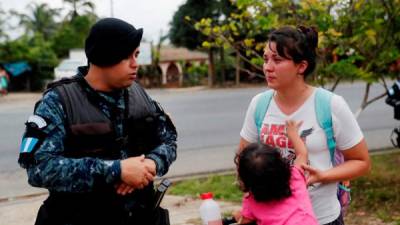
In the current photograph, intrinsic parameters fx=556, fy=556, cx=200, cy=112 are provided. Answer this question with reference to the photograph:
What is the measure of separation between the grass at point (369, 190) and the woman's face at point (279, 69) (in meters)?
3.02

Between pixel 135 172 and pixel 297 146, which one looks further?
pixel 297 146

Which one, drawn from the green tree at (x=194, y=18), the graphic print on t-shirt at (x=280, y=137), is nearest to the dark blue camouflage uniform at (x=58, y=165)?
the graphic print on t-shirt at (x=280, y=137)

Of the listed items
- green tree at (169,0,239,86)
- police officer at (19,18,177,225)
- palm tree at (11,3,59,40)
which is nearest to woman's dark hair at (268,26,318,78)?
police officer at (19,18,177,225)

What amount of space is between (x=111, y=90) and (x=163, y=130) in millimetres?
340

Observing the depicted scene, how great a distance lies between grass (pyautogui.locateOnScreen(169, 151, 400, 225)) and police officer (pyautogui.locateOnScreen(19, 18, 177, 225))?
326 cm

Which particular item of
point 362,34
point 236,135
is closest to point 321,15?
point 362,34

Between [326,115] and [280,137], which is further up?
[326,115]

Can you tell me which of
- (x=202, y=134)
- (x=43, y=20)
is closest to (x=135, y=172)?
(x=202, y=134)

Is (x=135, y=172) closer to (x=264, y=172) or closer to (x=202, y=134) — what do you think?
(x=264, y=172)

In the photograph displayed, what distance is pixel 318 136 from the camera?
242cm

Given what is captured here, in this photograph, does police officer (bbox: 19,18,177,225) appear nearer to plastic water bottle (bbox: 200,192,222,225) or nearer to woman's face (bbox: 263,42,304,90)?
plastic water bottle (bbox: 200,192,222,225)

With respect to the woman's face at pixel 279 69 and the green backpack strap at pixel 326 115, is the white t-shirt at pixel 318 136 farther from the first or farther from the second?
the woman's face at pixel 279 69

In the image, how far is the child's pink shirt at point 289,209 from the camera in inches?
85.6

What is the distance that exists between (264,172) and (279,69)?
0.54 meters
